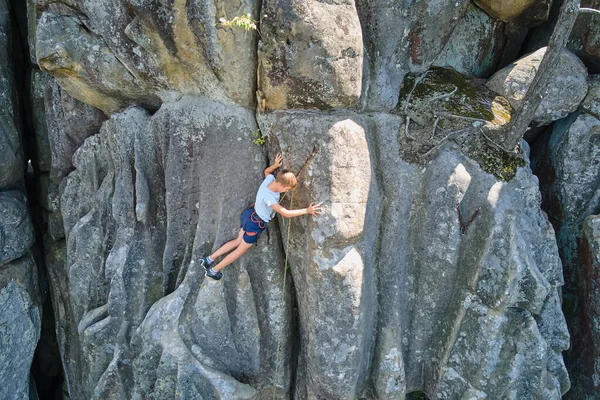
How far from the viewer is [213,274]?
5.21 metres

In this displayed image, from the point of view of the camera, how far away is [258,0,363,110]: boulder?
4.46 m

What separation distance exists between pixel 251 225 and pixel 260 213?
0.58ft

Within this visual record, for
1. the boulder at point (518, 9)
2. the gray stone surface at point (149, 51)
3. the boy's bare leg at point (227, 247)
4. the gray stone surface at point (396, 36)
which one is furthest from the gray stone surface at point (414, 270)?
the boulder at point (518, 9)

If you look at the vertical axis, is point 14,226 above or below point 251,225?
below

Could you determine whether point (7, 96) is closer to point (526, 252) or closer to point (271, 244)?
point (271, 244)

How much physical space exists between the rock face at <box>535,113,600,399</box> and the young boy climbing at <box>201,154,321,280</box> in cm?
297

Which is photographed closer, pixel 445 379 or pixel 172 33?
pixel 172 33

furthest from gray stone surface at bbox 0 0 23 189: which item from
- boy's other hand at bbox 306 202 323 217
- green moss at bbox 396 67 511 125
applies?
green moss at bbox 396 67 511 125

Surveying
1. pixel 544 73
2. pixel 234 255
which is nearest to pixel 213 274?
pixel 234 255

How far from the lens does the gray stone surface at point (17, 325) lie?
6.41 metres

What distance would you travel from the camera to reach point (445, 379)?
17.0 feet

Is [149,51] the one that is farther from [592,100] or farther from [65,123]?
[592,100]

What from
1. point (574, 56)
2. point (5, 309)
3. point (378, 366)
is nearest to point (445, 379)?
point (378, 366)

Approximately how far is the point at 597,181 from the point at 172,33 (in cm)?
481
